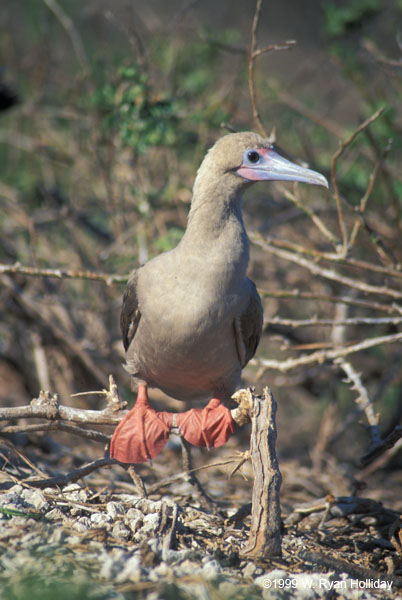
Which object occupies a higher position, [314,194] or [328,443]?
[314,194]

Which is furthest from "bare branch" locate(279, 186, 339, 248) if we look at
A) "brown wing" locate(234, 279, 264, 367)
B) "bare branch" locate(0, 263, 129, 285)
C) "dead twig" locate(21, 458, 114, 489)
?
"dead twig" locate(21, 458, 114, 489)

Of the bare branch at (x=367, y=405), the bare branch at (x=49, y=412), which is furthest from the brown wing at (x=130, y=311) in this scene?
the bare branch at (x=367, y=405)

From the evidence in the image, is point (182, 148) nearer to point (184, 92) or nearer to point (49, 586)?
point (184, 92)

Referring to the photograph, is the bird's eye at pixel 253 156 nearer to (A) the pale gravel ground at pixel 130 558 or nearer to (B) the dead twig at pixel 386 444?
(B) the dead twig at pixel 386 444

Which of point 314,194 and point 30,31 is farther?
point 30,31

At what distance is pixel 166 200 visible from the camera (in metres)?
6.71

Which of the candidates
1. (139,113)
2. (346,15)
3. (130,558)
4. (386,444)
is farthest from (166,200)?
(130,558)

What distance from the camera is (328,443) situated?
6586mm

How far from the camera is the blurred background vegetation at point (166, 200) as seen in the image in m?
6.18

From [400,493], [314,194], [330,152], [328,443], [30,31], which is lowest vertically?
[400,493]

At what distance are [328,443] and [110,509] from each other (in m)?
3.41

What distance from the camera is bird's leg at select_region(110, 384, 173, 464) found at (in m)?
3.89

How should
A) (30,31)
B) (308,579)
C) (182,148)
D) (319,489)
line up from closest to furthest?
1. (308,579)
2. (319,489)
3. (182,148)
4. (30,31)

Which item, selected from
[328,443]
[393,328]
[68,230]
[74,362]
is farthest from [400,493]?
[68,230]
